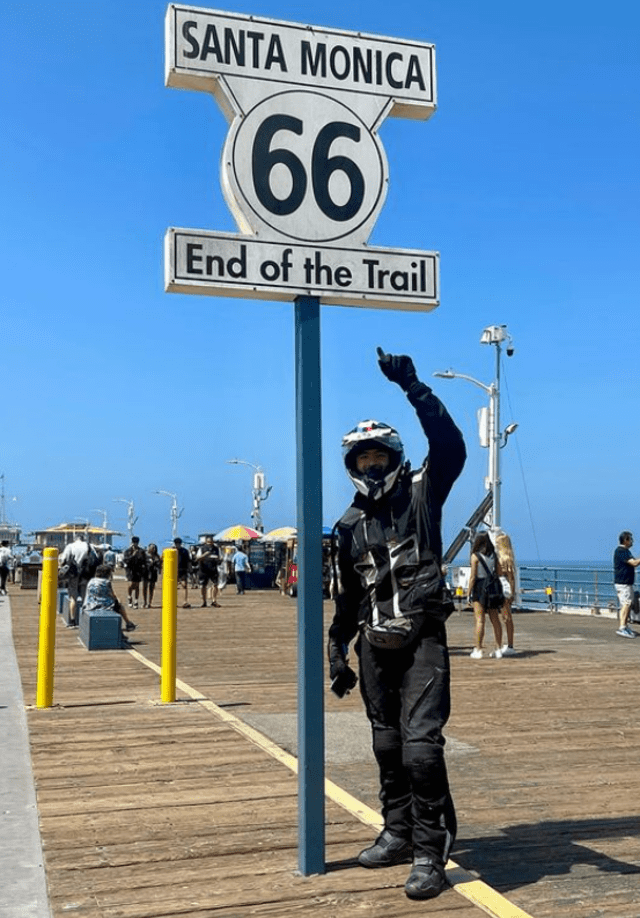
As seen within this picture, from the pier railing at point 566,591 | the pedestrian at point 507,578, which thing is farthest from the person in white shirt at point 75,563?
the pier railing at point 566,591

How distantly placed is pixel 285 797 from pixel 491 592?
7.59m

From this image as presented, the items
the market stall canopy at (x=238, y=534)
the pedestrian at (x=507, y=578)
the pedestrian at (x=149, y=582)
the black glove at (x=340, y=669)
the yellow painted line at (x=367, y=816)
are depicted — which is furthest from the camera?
the market stall canopy at (x=238, y=534)

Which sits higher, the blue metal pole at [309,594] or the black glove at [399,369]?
the black glove at [399,369]

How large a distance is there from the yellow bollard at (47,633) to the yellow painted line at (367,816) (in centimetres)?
144

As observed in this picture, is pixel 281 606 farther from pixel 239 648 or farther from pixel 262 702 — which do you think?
pixel 262 702

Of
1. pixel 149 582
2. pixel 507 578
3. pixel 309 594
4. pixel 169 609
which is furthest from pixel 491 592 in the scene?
pixel 149 582

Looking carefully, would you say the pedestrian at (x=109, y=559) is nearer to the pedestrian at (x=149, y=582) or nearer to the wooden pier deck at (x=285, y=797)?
the pedestrian at (x=149, y=582)

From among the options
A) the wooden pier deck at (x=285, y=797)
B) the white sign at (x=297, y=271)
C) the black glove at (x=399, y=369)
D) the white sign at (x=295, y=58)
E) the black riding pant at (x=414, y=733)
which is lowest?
the wooden pier deck at (x=285, y=797)

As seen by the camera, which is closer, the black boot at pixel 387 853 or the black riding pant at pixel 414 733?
the black riding pant at pixel 414 733

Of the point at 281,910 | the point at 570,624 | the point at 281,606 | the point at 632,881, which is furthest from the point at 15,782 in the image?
the point at 281,606

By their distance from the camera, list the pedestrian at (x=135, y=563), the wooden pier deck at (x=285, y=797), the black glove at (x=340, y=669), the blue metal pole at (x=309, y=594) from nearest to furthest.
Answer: the wooden pier deck at (x=285, y=797)
the blue metal pole at (x=309, y=594)
the black glove at (x=340, y=669)
the pedestrian at (x=135, y=563)

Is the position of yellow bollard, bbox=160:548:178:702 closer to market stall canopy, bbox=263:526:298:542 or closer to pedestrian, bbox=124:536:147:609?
pedestrian, bbox=124:536:147:609

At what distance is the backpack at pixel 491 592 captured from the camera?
13242mm

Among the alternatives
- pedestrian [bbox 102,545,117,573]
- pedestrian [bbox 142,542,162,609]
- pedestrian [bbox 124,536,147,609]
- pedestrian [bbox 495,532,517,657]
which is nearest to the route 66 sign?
pedestrian [bbox 495,532,517,657]
